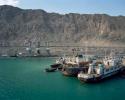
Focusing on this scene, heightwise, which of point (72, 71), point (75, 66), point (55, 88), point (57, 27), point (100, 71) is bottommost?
point (55, 88)

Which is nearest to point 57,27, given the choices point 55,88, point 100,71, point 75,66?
point 75,66

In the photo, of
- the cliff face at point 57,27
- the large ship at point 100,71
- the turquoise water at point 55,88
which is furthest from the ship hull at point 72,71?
the cliff face at point 57,27

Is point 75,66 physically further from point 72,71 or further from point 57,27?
point 57,27

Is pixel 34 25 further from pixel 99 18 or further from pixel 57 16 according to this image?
pixel 99 18

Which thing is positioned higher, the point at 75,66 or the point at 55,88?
the point at 75,66

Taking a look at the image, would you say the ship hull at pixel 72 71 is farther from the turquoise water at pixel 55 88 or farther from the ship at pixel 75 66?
the turquoise water at pixel 55 88

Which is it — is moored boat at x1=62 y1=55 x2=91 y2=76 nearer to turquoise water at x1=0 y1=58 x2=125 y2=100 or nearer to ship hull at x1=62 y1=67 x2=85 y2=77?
ship hull at x1=62 y1=67 x2=85 y2=77

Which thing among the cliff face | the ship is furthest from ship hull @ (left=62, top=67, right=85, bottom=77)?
the cliff face
